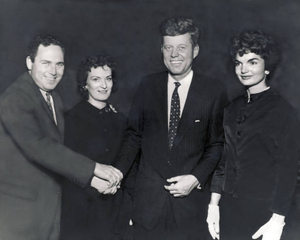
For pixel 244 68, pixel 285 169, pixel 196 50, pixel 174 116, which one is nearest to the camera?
pixel 285 169

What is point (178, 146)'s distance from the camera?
2.42m

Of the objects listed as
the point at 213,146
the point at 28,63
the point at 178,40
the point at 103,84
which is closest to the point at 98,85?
the point at 103,84

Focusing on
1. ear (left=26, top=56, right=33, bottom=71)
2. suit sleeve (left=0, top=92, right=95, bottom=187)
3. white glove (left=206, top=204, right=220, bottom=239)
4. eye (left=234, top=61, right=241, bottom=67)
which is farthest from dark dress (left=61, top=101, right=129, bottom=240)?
eye (left=234, top=61, right=241, bottom=67)

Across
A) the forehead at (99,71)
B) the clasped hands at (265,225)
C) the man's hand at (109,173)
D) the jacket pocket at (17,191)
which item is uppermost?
the forehead at (99,71)

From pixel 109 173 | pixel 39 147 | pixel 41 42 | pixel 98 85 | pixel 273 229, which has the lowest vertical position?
pixel 273 229

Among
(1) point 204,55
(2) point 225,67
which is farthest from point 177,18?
(2) point 225,67

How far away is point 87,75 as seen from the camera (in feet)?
8.51

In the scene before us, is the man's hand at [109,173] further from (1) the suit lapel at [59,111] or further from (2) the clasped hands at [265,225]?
(2) the clasped hands at [265,225]

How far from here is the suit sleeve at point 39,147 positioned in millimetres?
2451

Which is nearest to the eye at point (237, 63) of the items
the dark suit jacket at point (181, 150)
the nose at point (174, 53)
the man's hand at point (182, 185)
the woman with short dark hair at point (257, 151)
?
the woman with short dark hair at point (257, 151)

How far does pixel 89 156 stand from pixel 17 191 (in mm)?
580

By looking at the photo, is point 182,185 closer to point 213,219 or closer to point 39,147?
point 213,219

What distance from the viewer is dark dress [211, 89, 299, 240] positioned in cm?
226

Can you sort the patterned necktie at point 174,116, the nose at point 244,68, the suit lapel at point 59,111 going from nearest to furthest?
1. the nose at point 244,68
2. the patterned necktie at point 174,116
3. the suit lapel at point 59,111
